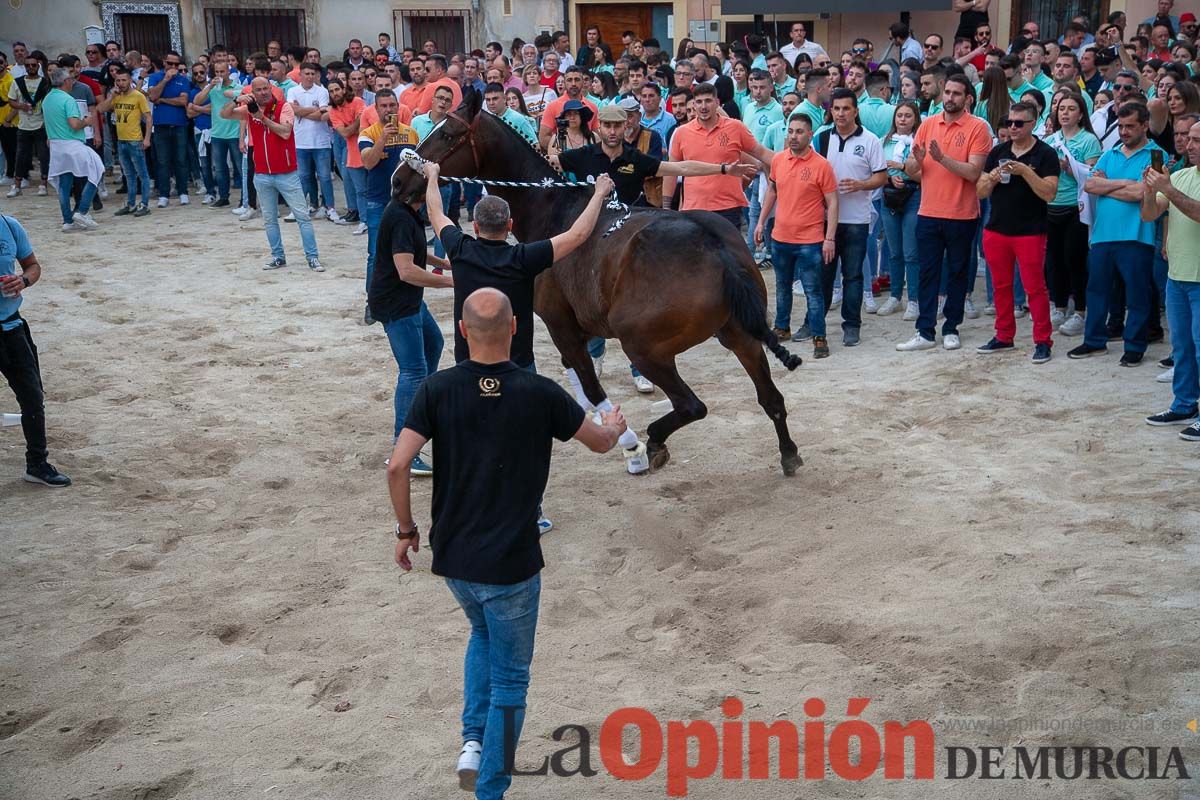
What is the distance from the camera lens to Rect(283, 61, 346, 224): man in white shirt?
618 inches

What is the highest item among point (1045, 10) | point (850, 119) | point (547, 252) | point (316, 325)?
point (1045, 10)

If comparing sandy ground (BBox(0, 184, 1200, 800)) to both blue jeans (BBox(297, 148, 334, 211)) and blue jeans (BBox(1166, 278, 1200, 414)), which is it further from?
blue jeans (BBox(297, 148, 334, 211))

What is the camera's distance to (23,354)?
7688 mm

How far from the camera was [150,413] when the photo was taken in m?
9.22

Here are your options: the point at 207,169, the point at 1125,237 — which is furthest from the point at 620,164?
the point at 207,169

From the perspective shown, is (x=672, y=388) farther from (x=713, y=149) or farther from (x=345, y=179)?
(x=345, y=179)

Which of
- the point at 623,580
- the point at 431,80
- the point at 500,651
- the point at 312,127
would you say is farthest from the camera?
the point at 312,127

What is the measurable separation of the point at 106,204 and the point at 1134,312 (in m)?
15.1

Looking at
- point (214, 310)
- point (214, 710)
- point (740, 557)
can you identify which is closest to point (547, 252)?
point (740, 557)

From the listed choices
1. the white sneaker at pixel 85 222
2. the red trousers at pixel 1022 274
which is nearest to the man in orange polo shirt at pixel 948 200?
the red trousers at pixel 1022 274

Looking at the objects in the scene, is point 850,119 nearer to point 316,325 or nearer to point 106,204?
point 316,325

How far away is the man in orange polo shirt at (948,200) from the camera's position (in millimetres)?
9938

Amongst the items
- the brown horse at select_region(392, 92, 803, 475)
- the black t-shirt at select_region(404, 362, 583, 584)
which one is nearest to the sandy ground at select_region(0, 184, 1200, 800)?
the brown horse at select_region(392, 92, 803, 475)

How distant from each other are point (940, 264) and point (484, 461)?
7.18m
